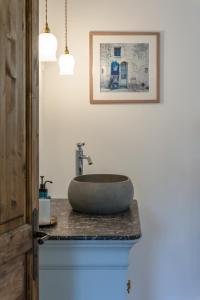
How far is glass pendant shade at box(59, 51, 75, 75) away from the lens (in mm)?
2191

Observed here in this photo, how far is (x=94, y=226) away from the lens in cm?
167

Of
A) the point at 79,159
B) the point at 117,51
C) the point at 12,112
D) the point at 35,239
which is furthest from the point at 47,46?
the point at 35,239

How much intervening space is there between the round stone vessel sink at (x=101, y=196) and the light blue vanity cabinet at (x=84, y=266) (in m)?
0.26

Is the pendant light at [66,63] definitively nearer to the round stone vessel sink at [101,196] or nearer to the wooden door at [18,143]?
the round stone vessel sink at [101,196]

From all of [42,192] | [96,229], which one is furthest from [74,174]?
[96,229]

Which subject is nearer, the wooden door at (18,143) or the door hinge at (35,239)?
the wooden door at (18,143)

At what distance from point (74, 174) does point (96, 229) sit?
31.7 inches

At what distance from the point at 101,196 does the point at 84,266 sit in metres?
0.37

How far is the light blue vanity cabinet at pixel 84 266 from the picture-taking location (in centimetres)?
153

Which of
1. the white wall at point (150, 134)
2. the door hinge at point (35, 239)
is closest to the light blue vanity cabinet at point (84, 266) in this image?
the door hinge at point (35, 239)

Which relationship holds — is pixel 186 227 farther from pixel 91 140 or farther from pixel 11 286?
pixel 11 286

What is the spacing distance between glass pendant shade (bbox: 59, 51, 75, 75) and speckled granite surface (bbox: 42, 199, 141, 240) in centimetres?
77

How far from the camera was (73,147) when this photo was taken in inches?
93.4

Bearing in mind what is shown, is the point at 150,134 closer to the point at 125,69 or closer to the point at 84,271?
the point at 125,69
